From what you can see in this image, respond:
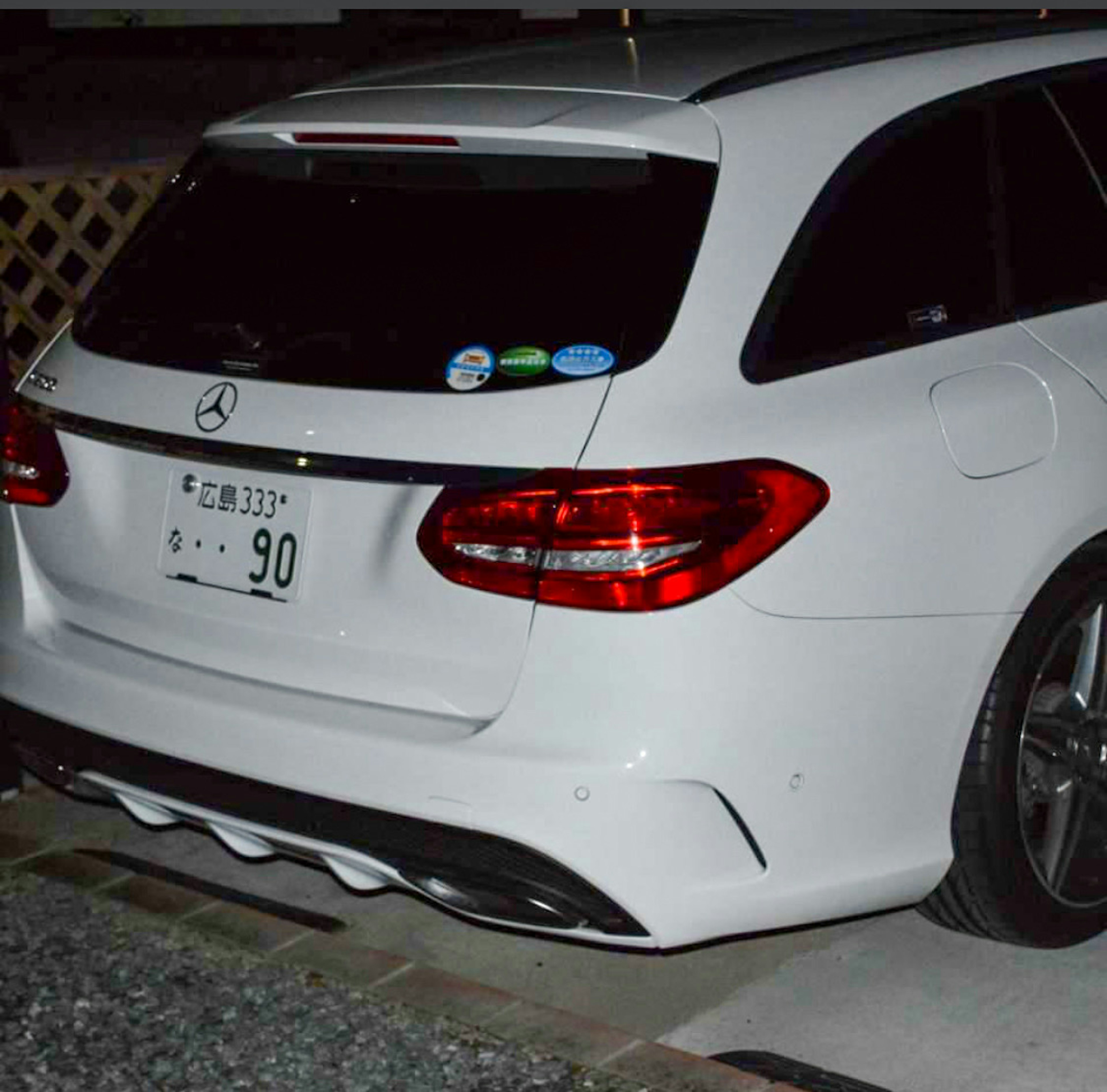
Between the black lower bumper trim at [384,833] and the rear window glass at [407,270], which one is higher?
the rear window glass at [407,270]

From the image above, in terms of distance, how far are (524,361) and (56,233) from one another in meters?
5.17

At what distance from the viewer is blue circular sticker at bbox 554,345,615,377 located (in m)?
3.11

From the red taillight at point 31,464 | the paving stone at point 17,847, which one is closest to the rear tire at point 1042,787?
the red taillight at point 31,464

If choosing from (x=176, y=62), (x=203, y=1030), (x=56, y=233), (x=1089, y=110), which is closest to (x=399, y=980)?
(x=203, y=1030)

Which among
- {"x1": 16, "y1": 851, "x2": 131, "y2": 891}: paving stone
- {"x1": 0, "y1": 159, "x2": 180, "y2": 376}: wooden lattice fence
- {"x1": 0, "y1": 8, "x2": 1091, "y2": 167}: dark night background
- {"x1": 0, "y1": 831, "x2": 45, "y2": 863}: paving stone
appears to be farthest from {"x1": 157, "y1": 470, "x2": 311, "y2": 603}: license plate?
{"x1": 0, "y1": 8, "x2": 1091, "y2": 167}: dark night background

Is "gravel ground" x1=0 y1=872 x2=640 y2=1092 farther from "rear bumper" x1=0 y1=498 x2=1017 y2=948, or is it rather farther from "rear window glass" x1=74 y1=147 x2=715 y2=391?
"rear window glass" x1=74 y1=147 x2=715 y2=391

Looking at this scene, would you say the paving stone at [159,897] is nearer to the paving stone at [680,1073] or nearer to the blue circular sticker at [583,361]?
the paving stone at [680,1073]

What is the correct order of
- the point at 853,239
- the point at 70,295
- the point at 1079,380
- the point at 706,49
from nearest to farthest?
the point at 853,239 → the point at 1079,380 → the point at 706,49 → the point at 70,295

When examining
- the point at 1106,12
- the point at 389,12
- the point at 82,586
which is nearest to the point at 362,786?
the point at 82,586

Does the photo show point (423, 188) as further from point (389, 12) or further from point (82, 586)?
point (389, 12)

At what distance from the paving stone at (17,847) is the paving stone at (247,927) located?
1.96ft

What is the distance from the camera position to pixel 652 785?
305cm

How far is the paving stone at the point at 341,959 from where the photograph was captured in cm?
375

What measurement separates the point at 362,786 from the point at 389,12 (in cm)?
2357
